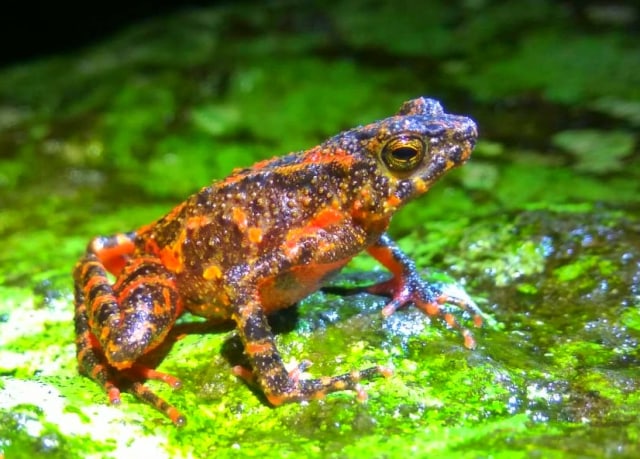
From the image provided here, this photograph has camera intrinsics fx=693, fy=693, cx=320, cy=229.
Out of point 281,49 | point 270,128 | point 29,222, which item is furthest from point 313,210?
point 281,49

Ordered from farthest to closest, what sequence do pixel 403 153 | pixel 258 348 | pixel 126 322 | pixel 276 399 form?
pixel 126 322 < pixel 403 153 < pixel 258 348 < pixel 276 399

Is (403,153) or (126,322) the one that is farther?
(126,322)

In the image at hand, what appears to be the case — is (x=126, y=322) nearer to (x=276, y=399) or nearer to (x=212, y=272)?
(x=212, y=272)

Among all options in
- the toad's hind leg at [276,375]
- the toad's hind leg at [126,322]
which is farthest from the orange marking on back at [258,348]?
the toad's hind leg at [126,322]

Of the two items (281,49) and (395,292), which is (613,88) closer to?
(281,49)

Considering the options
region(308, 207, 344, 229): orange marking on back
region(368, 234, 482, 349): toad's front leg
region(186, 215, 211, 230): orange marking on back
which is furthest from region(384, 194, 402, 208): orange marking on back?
region(186, 215, 211, 230): orange marking on back

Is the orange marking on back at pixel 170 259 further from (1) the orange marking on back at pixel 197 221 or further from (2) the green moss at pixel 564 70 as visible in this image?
(2) the green moss at pixel 564 70

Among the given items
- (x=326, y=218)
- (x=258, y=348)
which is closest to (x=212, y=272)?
(x=258, y=348)

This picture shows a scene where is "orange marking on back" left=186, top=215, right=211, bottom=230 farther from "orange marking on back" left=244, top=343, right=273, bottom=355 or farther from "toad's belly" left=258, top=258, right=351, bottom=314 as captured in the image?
"orange marking on back" left=244, top=343, right=273, bottom=355
